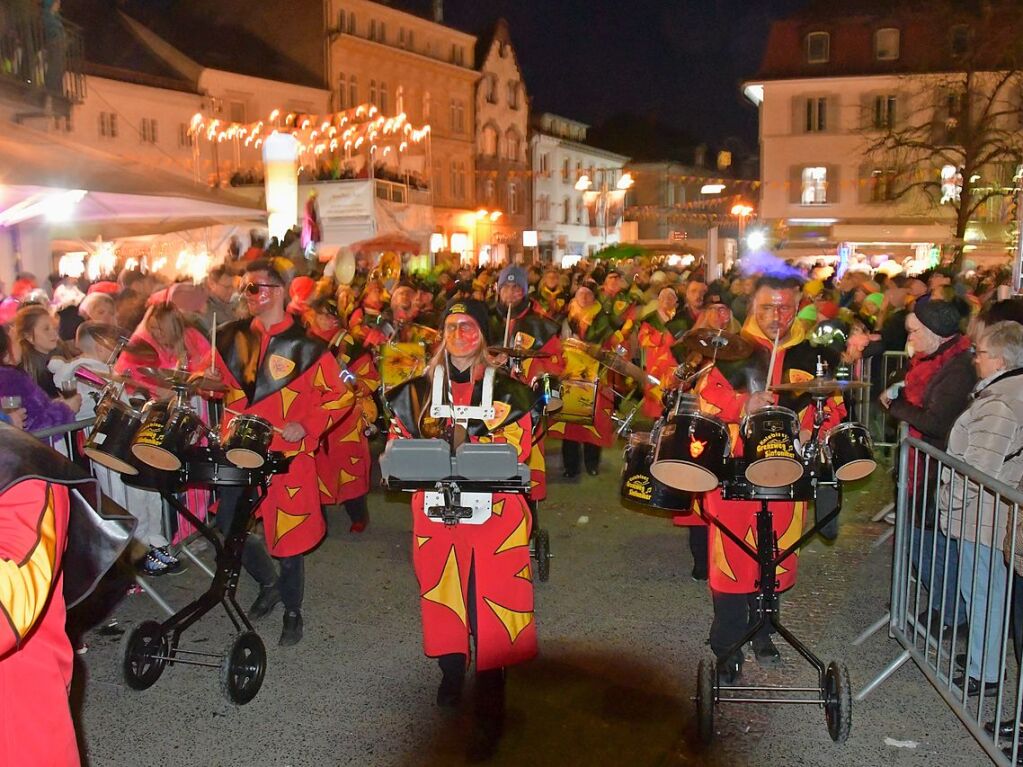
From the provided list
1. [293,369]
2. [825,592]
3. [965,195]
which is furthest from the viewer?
[965,195]

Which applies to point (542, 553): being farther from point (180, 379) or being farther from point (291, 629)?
point (180, 379)

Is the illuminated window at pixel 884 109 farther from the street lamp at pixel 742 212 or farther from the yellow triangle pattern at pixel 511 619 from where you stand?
the yellow triangle pattern at pixel 511 619

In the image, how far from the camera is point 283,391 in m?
5.11

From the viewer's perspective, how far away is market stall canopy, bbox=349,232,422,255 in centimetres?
1864

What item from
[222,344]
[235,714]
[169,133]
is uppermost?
[169,133]

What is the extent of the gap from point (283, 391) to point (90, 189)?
3.48m

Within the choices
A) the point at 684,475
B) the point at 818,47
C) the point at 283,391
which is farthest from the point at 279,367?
the point at 818,47

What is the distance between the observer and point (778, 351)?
4.65 meters

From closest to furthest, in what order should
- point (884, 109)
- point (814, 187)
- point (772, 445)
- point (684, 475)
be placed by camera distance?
1. point (772, 445)
2. point (684, 475)
3. point (884, 109)
4. point (814, 187)

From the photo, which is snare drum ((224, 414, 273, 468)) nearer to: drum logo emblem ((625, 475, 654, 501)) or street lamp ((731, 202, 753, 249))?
drum logo emblem ((625, 475, 654, 501))

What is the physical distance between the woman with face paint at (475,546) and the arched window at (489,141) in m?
46.6

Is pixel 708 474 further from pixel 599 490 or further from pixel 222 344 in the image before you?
pixel 599 490

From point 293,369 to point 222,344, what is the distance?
16.8 inches

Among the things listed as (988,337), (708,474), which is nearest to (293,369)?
(708,474)
